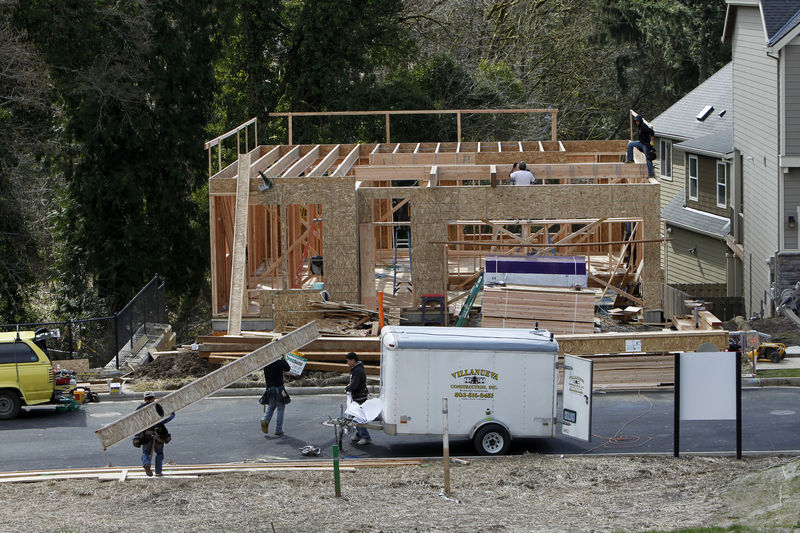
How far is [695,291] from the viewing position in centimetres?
3478

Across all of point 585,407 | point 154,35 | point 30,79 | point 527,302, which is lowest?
point 585,407

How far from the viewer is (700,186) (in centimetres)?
3688

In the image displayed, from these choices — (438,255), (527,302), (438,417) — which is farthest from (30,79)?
(438,417)

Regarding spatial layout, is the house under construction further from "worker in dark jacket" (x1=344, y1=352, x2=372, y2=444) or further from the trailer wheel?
the trailer wheel

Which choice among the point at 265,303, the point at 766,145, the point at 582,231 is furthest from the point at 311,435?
the point at 766,145

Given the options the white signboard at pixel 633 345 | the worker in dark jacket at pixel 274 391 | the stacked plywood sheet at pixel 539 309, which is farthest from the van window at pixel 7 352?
the white signboard at pixel 633 345

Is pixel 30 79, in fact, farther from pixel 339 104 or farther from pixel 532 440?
pixel 532 440

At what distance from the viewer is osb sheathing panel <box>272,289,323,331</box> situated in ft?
78.2

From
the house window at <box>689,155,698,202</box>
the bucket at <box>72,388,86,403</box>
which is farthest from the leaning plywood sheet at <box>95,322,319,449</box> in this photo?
the house window at <box>689,155,698,202</box>

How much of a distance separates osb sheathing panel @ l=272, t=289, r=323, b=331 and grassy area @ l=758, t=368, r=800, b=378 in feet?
33.5

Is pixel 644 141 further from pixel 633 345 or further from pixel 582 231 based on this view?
pixel 633 345

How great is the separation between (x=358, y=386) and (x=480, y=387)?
7.38ft

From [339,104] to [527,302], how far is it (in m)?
22.0

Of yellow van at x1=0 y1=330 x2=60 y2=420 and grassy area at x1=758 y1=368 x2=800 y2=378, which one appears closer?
yellow van at x1=0 y1=330 x2=60 y2=420
